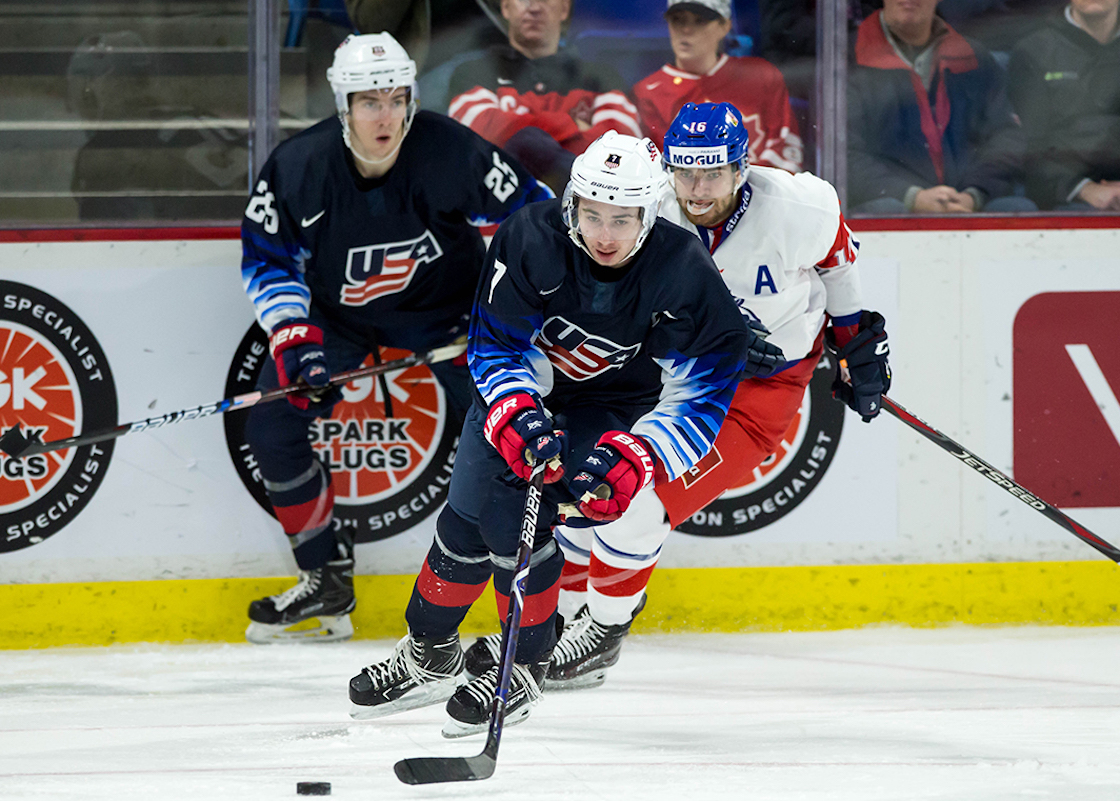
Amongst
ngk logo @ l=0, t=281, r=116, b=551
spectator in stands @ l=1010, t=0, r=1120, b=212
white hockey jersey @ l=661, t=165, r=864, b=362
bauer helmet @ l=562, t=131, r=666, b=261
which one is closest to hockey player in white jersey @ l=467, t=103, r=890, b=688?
white hockey jersey @ l=661, t=165, r=864, b=362

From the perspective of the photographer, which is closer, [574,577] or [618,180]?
[618,180]

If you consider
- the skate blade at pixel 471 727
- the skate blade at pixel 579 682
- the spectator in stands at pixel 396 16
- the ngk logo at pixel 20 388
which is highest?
the spectator in stands at pixel 396 16

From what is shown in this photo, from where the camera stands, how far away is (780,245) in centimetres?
282

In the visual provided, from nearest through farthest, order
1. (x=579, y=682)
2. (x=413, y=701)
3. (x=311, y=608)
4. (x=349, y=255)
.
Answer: (x=413, y=701) < (x=579, y=682) < (x=349, y=255) < (x=311, y=608)

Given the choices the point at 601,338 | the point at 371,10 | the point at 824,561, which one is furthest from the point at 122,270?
the point at 824,561

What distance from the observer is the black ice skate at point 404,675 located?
2.61 m

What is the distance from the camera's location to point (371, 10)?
10.9 ft

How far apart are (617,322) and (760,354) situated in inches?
19.5

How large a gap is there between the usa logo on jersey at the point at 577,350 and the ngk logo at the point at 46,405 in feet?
4.39

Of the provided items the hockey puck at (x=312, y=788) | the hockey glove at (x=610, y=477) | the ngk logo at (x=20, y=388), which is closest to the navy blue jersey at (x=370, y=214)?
the ngk logo at (x=20, y=388)

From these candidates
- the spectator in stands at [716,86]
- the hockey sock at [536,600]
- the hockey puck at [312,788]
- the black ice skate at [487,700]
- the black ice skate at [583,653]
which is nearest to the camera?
the hockey puck at [312,788]

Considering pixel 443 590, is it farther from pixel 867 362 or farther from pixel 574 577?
pixel 867 362

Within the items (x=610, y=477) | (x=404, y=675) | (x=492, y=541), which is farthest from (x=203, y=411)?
(x=610, y=477)

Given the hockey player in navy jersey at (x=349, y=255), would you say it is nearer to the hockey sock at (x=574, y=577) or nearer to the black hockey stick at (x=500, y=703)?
the hockey sock at (x=574, y=577)
